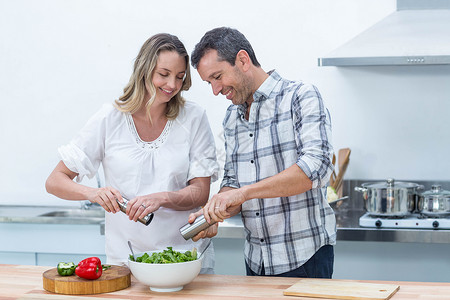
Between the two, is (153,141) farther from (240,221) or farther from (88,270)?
(240,221)

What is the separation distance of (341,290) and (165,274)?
1.56 ft

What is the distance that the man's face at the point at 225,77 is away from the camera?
196 centimetres

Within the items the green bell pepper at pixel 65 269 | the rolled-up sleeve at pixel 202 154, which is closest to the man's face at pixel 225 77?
the rolled-up sleeve at pixel 202 154

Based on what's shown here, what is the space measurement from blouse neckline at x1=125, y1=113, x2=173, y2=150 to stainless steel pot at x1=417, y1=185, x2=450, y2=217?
4.47ft

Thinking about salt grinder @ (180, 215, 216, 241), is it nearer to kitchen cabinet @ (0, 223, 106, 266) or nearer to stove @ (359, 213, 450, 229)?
stove @ (359, 213, 450, 229)

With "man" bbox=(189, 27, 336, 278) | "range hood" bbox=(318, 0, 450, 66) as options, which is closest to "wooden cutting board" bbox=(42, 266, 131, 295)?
"man" bbox=(189, 27, 336, 278)

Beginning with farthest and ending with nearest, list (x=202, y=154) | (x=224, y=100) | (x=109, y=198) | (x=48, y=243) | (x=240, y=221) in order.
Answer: (x=224, y=100) → (x=48, y=243) → (x=240, y=221) → (x=202, y=154) → (x=109, y=198)

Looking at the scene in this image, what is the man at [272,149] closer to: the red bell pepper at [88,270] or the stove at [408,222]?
the red bell pepper at [88,270]

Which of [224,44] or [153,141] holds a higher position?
[224,44]

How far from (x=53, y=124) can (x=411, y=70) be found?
2.01 m

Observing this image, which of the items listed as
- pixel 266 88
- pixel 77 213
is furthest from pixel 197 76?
pixel 266 88

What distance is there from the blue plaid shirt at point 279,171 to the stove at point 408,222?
2.67ft

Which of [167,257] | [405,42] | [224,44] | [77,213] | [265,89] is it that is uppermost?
[405,42]

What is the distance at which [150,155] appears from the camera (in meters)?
2.11
